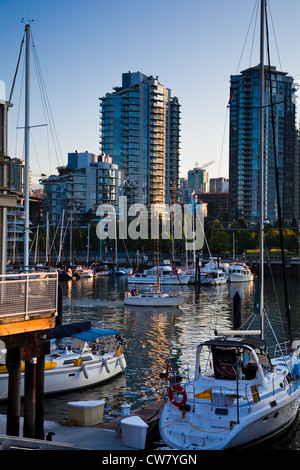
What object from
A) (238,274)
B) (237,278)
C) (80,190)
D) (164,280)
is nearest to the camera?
(164,280)

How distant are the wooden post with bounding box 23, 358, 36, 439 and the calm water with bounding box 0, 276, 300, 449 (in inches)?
215

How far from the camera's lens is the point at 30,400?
692 inches

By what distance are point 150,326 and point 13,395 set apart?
33.1m

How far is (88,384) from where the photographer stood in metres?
28.2

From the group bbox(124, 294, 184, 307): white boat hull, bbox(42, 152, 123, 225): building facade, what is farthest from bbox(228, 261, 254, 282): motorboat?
bbox(42, 152, 123, 225): building facade

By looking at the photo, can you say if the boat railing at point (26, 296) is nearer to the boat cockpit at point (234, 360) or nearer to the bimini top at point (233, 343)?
the boat cockpit at point (234, 360)

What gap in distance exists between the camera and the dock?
14.7 metres

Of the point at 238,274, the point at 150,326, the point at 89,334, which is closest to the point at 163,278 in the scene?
the point at 238,274

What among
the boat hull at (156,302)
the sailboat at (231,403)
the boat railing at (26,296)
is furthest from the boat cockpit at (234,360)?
the boat hull at (156,302)

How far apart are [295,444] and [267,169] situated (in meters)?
181

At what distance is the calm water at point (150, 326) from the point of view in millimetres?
26812

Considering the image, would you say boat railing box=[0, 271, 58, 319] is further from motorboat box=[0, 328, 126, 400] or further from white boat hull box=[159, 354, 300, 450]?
motorboat box=[0, 328, 126, 400]

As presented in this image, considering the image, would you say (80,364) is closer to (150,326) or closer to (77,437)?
(77,437)

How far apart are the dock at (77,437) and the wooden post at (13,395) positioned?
1.29 ft
